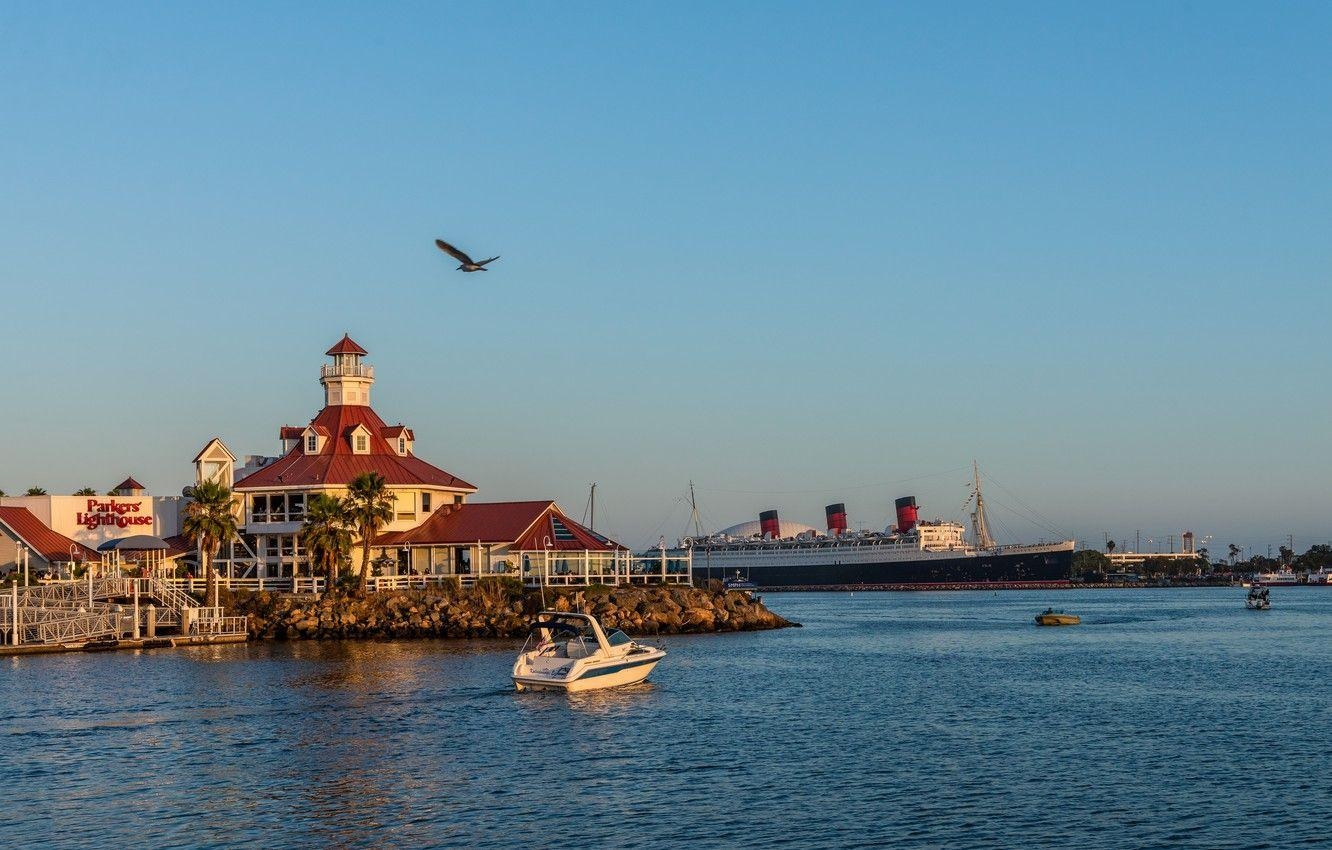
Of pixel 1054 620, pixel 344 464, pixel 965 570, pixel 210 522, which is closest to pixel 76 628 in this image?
pixel 210 522

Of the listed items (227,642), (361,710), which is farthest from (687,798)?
(227,642)

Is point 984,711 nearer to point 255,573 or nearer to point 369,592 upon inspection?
point 369,592

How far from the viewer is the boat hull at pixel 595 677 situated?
1796 inches

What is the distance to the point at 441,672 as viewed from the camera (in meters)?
51.2

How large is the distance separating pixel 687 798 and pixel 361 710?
1597 cm

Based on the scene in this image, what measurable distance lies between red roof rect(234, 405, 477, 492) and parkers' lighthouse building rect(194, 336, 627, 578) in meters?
0.08

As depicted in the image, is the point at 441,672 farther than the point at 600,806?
Yes

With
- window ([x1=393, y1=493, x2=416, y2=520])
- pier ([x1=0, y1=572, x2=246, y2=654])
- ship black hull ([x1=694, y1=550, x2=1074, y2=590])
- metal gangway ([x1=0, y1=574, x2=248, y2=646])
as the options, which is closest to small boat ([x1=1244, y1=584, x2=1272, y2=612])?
window ([x1=393, y1=493, x2=416, y2=520])

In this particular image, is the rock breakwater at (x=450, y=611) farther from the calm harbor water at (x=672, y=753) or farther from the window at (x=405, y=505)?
the calm harbor water at (x=672, y=753)

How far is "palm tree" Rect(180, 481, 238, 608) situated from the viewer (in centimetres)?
6950

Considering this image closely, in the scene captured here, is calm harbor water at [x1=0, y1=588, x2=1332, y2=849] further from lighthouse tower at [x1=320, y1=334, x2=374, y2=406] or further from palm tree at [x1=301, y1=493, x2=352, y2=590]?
lighthouse tower at [x1=320, y1=334, x2=374, y2=406]

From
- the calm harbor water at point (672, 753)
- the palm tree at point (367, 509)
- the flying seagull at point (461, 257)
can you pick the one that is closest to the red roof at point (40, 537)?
the palm tree at point (367, 509)

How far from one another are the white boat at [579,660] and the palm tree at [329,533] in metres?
24.0

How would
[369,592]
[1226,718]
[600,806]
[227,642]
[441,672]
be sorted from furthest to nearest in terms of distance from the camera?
1. [369,592]
2. [227,642]
3. [441,672]
4. [1226,718]
5. [600,806]
